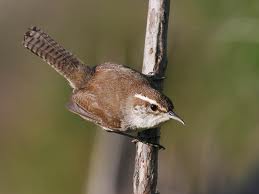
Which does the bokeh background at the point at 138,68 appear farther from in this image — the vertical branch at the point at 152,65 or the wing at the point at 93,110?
the wing at the point at 93,110

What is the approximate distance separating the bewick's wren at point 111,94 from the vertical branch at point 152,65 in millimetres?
125

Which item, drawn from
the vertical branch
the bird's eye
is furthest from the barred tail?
the bird's eye

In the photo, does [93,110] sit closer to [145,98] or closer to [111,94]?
[111,94]

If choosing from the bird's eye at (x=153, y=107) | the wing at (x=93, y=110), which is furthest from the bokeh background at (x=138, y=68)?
the bird's eye at (x=153, y=107)

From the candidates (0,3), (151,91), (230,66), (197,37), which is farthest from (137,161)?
(0,3)

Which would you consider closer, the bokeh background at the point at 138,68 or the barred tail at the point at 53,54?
the barred tail at the point at 53,54

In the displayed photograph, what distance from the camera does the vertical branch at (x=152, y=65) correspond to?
5.08 meters

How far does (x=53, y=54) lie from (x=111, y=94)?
682mm

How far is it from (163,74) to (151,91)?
11.9 inches

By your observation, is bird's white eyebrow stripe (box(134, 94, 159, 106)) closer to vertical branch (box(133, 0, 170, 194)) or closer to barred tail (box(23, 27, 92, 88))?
vertical branch (box(133, 0, 170, 194))

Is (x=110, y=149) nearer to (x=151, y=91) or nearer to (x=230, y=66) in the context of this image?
(x=230, y=66)

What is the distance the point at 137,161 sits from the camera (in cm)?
514

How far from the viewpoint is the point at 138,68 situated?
767 centimetres

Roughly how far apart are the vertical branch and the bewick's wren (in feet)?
0.41
